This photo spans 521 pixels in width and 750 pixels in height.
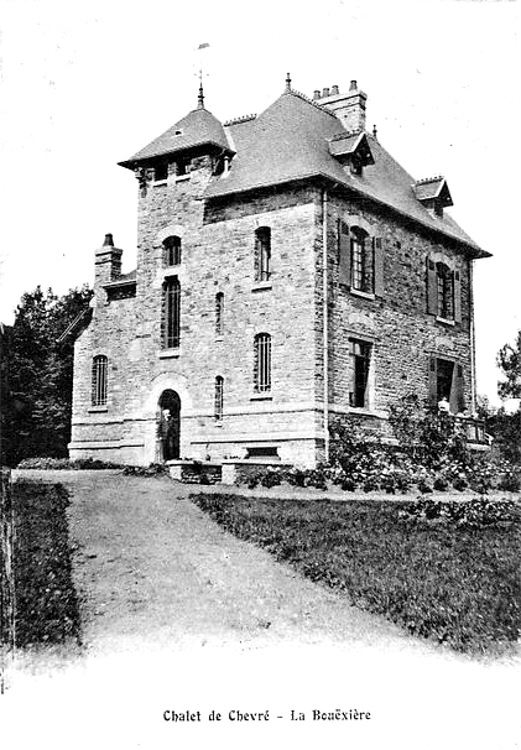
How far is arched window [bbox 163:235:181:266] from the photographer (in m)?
22.7

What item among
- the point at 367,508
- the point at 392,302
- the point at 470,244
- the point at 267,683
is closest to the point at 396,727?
the point at 267,683

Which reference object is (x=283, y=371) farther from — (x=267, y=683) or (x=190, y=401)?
(x=267, y=683)

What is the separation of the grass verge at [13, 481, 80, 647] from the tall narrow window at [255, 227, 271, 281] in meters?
10.1

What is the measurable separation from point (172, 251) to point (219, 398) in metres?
4.34

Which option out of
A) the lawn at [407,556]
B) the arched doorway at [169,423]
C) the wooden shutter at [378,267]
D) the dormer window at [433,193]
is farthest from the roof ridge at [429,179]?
the lawn at [407,556]

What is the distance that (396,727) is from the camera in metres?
6.33

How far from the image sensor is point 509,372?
976 inches

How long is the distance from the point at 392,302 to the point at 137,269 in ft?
23.1

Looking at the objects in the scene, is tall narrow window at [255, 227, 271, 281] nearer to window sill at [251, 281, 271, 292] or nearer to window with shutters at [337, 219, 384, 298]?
window sill at [251, 281, 271, 292]

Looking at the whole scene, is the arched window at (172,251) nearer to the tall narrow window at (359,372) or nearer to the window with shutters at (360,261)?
the window with shutters at (360,261)

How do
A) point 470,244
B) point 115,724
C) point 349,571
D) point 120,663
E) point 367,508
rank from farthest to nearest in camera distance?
1. point 470,244
2. point 367,508
3. point 349,571
4. point 120,663
5. point 115,724

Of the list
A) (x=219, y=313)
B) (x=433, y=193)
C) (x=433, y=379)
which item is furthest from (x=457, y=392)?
(x=219, y=313)

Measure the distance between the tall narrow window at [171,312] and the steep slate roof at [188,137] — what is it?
3347mm

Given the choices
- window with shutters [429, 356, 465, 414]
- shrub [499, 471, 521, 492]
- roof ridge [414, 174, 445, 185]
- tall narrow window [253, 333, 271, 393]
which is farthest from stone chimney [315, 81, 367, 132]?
shrub [499, 471, 521, 492]
